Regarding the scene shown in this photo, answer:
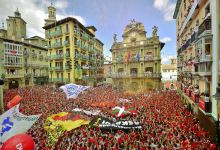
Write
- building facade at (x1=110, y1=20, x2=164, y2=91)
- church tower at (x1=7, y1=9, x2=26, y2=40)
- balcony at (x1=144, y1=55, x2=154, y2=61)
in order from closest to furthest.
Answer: building facade at (x1=110, y1=20, x2=164, y2=91) < balcony at (x1=144, y1=55, x2=154, y2=61) < church tower at (x1=7, y1=9, x2=26, y2=40)

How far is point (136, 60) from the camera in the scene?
34.1 m

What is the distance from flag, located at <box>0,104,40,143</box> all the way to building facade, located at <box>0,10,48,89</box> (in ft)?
85.8

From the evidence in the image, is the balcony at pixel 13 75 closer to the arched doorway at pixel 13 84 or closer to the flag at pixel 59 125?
the arched doorway at pixel 13 84

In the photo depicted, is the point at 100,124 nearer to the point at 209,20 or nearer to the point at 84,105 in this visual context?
the point at 84,105

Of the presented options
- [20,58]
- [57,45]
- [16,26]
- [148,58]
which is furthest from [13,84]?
[148,58]

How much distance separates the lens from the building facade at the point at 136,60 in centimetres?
3247

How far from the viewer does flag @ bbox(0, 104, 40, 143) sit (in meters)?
8.47

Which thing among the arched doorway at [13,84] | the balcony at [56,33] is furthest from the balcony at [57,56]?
the arched doorway at [13,84]

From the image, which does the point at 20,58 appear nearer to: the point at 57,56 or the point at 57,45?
the point at 57,56

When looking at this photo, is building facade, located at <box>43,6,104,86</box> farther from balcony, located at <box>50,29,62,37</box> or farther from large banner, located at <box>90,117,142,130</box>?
large banner, located at <box>90,117,142,130</box>

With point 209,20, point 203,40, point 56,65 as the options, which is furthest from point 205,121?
point 56,65

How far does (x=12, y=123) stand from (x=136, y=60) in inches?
1143

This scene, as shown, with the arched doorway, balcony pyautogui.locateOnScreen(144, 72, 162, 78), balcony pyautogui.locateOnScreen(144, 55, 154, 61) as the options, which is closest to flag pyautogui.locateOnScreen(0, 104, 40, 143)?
balcony pyautogui.locateOnScreen(144, 72, 162, 78)

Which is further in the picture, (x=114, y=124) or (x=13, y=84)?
(x=13, y=84)
